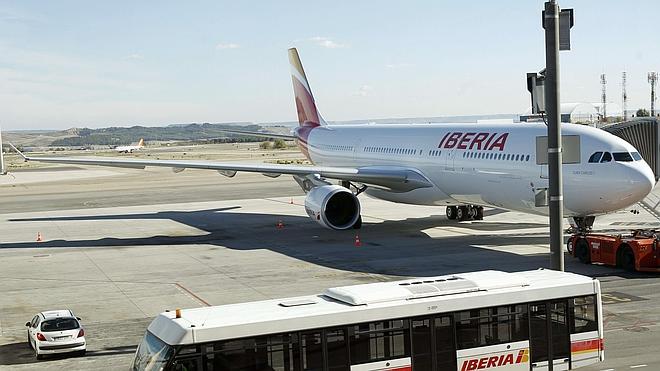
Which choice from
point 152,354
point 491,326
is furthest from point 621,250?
point 152,354

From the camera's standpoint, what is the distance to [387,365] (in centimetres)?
1378

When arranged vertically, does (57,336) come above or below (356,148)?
below

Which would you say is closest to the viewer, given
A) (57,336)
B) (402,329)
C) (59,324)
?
(402,329)

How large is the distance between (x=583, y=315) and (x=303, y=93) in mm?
40807

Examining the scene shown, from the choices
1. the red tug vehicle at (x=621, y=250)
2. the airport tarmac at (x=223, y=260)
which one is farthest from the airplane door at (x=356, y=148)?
the red tug vehicle at (x=621, y=250)

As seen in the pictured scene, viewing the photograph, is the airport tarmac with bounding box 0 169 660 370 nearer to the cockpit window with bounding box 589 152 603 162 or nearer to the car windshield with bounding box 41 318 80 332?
the car windshield with bounding box 41 318 80 332

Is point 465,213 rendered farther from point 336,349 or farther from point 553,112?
point 336,349

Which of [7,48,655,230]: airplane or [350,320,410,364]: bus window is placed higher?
[7,48,655,230]: airplane

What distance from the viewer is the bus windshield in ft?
40.9

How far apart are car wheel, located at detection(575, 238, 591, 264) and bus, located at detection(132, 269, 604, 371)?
1341 centimetres

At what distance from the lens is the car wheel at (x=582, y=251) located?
28406 millimetres

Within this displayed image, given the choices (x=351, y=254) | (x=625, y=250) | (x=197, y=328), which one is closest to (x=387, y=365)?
(x=197, y=328)

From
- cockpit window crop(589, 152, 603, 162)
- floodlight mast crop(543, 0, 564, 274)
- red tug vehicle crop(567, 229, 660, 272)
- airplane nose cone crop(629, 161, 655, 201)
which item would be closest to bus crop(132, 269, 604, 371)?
floodlight mast crop(543, 0, 564, 274)

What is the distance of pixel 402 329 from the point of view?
13.8 meters
